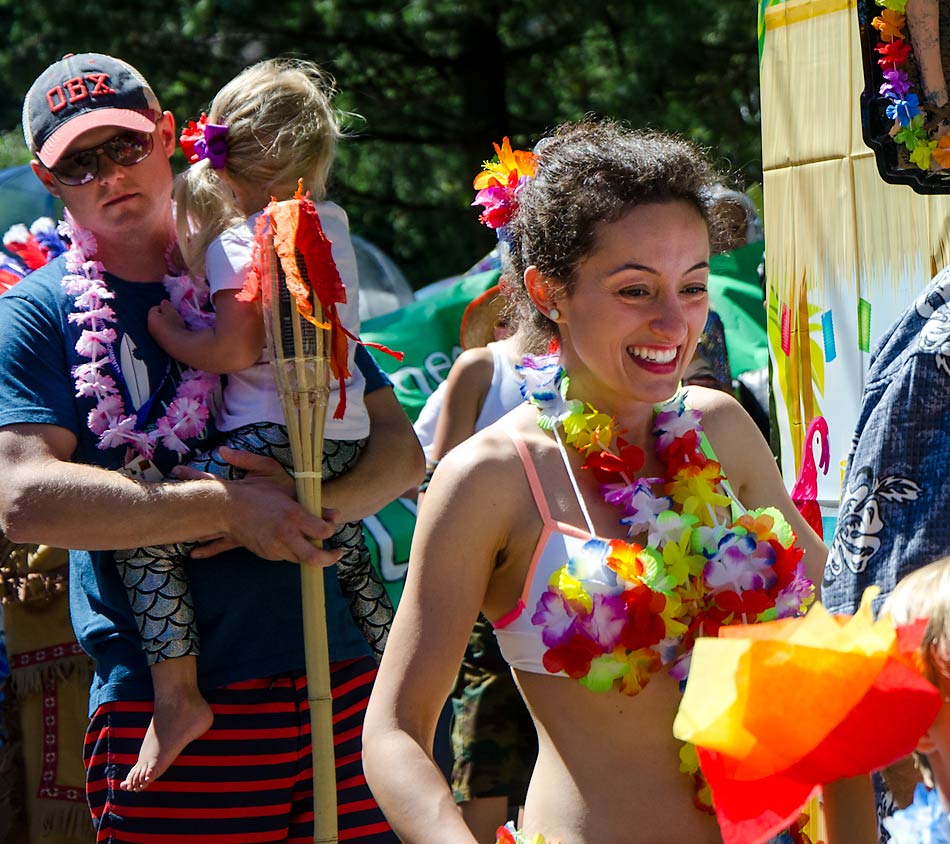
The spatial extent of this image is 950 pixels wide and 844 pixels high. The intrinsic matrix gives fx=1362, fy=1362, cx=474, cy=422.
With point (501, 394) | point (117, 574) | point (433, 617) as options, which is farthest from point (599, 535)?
point (501, 394)

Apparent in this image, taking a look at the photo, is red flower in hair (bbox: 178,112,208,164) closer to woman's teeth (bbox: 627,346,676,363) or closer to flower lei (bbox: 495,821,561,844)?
woman's teeth (bbox: 627,346,676,363)

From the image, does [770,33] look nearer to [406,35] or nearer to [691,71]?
[691,71]

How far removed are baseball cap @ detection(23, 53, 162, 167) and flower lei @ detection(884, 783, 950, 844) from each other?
2.19m

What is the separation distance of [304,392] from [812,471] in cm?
150

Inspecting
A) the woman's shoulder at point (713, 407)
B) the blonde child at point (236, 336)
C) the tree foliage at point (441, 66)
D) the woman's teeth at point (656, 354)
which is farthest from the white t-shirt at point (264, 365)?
the tree foliage at point (441, 66)

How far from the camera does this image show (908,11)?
297cm

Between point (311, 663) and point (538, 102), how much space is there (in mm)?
8733

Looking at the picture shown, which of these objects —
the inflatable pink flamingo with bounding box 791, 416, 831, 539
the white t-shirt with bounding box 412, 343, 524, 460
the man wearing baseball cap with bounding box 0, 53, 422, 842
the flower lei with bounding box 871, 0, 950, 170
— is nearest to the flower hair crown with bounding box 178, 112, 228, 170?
the man wearing baseball cap with bounding box 0, 53, 422, 842

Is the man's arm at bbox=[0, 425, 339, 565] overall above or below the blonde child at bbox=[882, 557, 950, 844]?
above

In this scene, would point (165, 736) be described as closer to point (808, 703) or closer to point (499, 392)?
point (808, 703)

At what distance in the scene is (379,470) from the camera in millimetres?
3096

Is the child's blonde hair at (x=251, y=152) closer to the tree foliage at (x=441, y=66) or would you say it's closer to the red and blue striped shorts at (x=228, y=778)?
the red and blue striped shorts at (x=228, y=778)

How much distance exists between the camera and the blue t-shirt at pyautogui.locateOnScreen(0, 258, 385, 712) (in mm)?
2783

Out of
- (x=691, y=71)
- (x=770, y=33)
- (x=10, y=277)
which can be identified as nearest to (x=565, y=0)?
(x=691, y=71)
